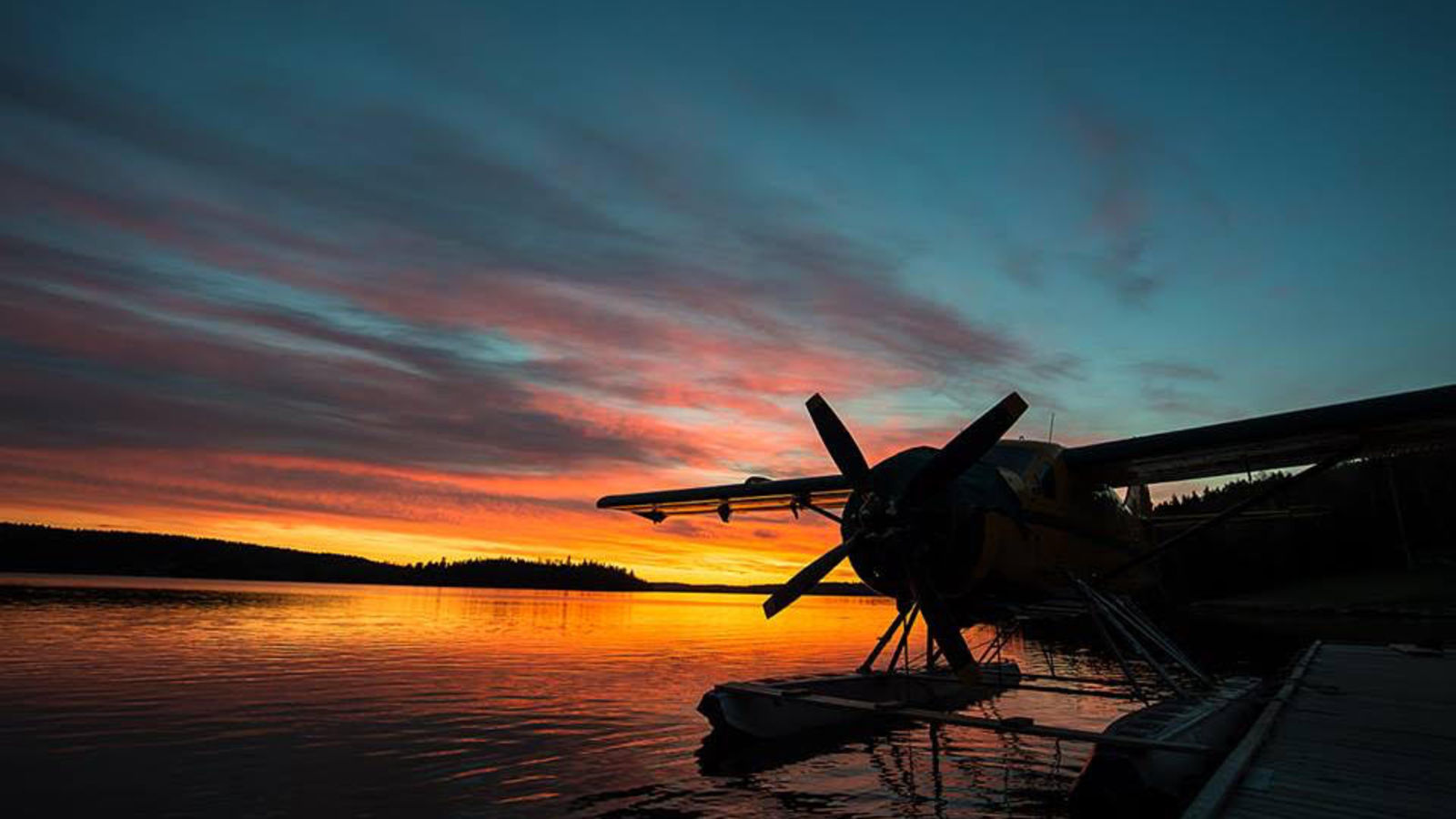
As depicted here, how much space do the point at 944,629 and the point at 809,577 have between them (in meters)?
1.80

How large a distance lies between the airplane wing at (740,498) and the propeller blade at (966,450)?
17.9 feet

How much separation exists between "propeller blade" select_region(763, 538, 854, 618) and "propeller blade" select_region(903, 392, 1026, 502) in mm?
1121

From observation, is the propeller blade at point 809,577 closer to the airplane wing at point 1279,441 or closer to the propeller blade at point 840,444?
the propeller blade at point 840,444

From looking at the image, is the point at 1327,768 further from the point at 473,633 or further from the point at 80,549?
the point at 80,549

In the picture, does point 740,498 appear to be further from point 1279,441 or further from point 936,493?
point 1279,441

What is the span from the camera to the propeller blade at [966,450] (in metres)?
9.27

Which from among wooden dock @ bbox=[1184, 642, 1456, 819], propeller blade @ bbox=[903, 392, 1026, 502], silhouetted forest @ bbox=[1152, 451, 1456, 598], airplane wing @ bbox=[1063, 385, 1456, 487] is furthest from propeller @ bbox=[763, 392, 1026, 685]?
silhouetted forest @ bbox=[1152, 451, 1456, 598]

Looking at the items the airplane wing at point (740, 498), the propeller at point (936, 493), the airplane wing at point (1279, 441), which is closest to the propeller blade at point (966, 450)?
the propeller at point (936, 493)

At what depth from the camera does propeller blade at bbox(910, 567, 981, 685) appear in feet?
29.9

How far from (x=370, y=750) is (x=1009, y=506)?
1013 centimetres

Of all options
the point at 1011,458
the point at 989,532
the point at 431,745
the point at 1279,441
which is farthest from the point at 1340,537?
the point at 431,745

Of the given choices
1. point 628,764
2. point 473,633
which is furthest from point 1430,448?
point 473,633

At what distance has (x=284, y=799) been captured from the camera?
911 centimetres

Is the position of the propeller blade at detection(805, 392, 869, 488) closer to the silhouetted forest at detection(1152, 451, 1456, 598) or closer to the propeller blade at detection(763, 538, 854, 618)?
the propeller blade at detection(763, 538, 854, 618)
